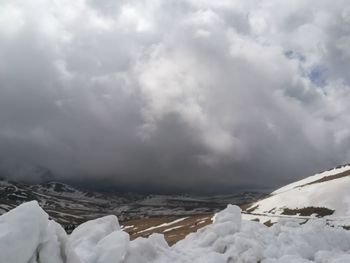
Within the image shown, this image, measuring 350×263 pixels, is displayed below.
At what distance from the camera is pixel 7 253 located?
19766 mm

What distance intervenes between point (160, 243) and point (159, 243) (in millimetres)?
150

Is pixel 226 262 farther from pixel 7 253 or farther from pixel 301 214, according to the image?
pixel 301 214

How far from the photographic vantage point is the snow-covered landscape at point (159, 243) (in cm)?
2153

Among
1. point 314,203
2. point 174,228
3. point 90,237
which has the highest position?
point 314,203

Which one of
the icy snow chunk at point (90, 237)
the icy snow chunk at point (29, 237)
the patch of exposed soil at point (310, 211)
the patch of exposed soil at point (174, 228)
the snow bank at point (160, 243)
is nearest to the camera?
the icy snow chunk at point (29, 237)

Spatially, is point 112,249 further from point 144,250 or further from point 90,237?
point 90,237

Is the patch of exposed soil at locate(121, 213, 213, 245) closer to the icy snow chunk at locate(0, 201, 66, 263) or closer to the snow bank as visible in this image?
the snow bank

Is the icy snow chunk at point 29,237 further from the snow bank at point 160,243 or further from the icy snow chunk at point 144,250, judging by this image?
the icy snow chunk at point 144,250

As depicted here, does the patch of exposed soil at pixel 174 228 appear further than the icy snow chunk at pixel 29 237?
Yes

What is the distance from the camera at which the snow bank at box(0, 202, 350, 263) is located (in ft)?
70.5

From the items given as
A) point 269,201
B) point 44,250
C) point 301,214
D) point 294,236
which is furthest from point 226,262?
point 269,201

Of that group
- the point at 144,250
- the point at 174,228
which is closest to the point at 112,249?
the point at 144,250

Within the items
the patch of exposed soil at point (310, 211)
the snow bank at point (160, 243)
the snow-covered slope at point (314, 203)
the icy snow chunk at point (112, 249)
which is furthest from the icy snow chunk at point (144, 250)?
the patch of exposed soil at point (310, 211)

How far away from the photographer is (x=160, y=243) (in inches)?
1286
